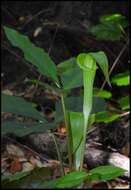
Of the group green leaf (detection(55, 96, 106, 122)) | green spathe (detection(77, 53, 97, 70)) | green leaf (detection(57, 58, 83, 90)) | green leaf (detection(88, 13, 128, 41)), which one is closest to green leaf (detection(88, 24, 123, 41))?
green leaf (detection(88, 13, 128, 41))

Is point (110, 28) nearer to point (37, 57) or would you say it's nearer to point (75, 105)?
point (75, 105)

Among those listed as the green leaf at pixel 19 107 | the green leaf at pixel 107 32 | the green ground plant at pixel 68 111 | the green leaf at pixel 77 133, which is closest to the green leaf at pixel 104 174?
the green ground plant at pixel 68 111

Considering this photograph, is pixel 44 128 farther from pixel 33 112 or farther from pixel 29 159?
pixel 29 159

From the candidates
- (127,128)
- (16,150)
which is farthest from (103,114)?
(16,150)

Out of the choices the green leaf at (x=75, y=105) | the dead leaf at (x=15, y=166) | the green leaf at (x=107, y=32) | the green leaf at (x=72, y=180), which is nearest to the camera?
the green leaf at (x=72, y=180)

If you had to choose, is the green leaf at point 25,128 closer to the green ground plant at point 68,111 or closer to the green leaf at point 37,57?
the green ground plant at point 68,111

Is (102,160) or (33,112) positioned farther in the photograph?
(102,160)
